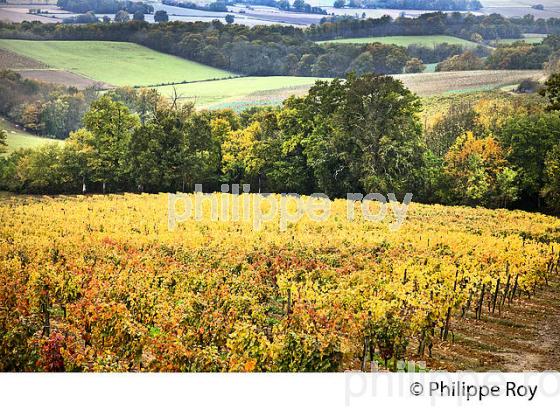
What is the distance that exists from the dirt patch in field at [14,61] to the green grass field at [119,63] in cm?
12

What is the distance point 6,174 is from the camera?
9203mm

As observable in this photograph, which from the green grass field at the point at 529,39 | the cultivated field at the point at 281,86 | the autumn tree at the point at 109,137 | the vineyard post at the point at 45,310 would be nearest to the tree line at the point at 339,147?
the autumn tree at the point at 109,137

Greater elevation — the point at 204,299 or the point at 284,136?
the point at 284,136

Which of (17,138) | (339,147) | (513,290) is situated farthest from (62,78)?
(513,290)

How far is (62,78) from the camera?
9391 millimetres

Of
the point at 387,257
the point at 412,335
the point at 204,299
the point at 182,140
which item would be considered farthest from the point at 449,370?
the point at 182,140

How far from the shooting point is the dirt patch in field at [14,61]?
348 inches

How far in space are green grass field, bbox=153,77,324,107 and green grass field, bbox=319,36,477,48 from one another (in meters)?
0.77

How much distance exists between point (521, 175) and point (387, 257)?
8.77 feet

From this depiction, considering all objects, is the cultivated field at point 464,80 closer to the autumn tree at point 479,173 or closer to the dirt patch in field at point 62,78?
the autumn tree at point 479,173

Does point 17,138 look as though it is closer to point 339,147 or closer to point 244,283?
point 244,283

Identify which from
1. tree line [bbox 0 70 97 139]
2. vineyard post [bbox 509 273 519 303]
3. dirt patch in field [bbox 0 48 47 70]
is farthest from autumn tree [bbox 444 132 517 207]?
dirt patch in field [bbox 0 48 47 70]

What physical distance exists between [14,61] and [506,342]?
266 inches

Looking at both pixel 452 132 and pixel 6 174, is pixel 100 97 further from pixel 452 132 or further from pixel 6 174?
pixel 452 132
